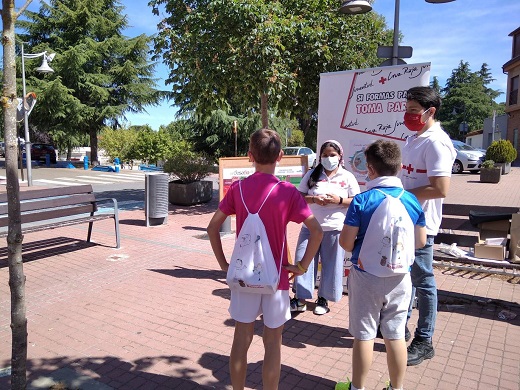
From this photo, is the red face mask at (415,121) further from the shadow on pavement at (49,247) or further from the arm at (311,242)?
the shadow on pavement at (49,247)

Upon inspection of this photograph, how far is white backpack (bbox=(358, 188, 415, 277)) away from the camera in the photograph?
8.30 ft

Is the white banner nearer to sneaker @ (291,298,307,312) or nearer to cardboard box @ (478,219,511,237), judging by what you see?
sneaker @ (291,298,307,312)

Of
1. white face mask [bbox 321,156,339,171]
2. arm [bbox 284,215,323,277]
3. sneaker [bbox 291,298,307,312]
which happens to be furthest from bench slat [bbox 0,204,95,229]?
arm [bbox 284,215,323,277]

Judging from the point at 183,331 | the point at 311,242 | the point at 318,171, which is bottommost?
the point at 183,331

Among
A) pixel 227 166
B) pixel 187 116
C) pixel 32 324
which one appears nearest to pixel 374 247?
pixel 32 324

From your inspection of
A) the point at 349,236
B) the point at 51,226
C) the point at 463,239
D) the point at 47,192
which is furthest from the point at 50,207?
the point at 463,239

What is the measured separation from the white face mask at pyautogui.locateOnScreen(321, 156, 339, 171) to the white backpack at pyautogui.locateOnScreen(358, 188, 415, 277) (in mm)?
1445

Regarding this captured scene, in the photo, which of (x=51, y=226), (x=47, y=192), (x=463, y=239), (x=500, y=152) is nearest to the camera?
(x=463, y=239)

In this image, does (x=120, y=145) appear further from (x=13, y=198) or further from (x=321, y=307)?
(x=13, y=198)

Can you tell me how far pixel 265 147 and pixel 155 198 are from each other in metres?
6.54

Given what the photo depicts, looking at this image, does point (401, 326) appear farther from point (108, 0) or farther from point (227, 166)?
point (108, 0)

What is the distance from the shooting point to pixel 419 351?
3344 mm

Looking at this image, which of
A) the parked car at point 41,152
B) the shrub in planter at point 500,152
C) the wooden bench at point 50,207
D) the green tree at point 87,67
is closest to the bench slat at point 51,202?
the wooden bench at point 50,207

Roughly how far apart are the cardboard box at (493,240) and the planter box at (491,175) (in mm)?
14361
